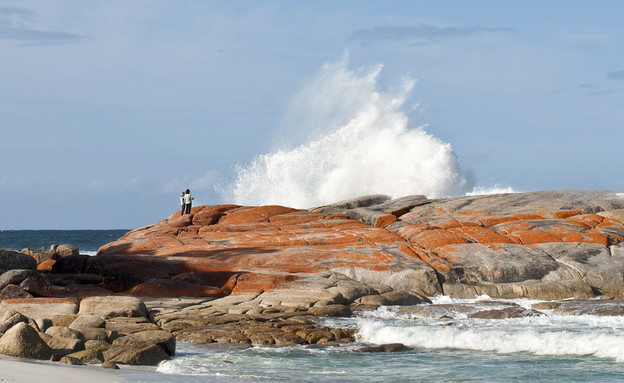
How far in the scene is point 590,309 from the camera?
26.9 m

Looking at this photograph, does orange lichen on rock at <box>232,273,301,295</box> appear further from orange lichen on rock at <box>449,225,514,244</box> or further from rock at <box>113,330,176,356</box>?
orange lichen on rock at <box>449,225,514,244</box>

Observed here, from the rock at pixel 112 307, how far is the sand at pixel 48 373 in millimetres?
6165

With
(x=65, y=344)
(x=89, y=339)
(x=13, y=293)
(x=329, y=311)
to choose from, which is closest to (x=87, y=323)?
(x=89, y=339)

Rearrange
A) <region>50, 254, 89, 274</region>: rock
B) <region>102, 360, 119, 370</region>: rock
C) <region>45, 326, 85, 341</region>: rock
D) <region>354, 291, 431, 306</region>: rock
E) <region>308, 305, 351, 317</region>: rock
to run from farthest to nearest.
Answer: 1. <region>50, 254, 89, 274</region>: rock
2. <region>354, 291, 431, 306</region>: rock
3. <region>308, 305, 351, 317</region>: rock
4. <region>45, 326, 85, 341</region>: rock
5. <region>102, 360, 119, 370</region>: rock

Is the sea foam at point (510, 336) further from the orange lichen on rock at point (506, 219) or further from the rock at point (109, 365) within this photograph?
the orange lichen on rock at point (506, 219)

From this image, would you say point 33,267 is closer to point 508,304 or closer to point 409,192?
point 508,304

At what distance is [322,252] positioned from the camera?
112 ft

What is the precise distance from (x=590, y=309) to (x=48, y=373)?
1932 centimetres

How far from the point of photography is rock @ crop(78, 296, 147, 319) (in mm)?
22984

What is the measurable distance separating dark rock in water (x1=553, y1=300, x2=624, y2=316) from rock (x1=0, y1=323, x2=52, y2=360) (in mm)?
17790

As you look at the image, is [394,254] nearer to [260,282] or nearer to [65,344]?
[260,282]

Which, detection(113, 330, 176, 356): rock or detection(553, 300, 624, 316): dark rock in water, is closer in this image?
detection(113, 330, 176, 356): rock

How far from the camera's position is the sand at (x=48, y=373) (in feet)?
46.5

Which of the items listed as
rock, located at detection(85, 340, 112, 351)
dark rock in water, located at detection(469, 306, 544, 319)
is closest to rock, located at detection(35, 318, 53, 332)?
rock, located at detection(85, 340, 112, 351)
